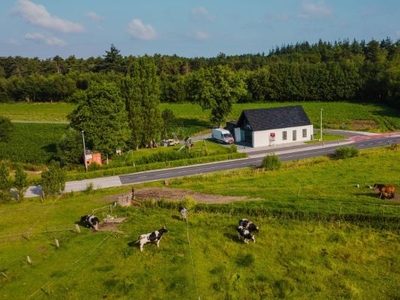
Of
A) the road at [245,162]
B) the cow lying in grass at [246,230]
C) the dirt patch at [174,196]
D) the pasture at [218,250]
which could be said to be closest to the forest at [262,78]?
the road at [245,162]

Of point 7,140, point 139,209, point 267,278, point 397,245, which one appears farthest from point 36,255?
point 7,140

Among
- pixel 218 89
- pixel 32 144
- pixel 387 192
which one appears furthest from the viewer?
pixel 218 89

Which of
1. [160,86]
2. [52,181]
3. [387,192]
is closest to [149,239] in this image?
[52,181]

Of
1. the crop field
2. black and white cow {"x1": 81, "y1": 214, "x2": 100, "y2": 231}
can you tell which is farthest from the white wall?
black and white cow {"x1": 81, "y1": 214, "x2": 100, "y2": 231}

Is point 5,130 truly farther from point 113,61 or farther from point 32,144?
point 113,61

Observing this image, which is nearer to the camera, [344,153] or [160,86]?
[344,153]

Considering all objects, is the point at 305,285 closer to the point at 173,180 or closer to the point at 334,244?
the point at 334,244
